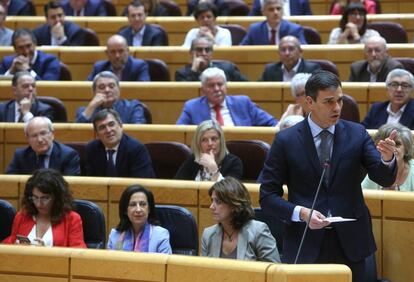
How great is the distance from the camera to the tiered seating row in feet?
11.7

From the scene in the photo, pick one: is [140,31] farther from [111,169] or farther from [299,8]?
[111,169]

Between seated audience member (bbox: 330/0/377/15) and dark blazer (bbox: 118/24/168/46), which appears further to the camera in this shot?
seated audience member (bbox: 330/0/377/15)

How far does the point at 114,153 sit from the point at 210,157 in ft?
1.92

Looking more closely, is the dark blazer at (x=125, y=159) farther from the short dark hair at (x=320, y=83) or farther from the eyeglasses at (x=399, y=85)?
the short dark hair at (x=320, y=83)

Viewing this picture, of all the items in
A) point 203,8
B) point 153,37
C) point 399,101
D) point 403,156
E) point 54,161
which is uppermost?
point 203,8

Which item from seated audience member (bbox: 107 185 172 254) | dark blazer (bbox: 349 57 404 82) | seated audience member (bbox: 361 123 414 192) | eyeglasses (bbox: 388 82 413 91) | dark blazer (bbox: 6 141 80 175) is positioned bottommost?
seated audience member (bbox: 107 185 172 254)

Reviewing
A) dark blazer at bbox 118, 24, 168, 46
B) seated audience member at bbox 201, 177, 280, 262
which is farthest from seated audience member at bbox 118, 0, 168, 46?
seated audience member at bbox 201, 177, 280, 262

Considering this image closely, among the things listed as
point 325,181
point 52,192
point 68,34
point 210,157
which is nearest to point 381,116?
point 210,157

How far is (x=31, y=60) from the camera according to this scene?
612cm

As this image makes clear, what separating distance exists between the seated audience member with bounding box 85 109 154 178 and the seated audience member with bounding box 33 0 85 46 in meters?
2.08

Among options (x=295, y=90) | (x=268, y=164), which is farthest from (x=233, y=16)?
(x=268, y=164)

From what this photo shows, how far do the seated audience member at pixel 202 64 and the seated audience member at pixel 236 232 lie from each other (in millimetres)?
2233

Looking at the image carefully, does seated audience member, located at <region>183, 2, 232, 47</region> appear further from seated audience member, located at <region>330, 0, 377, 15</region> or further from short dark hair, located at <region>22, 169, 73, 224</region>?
short dark hair, located at <region>22, 169, 73, 224</region>

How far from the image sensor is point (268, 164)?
2.95 meters
